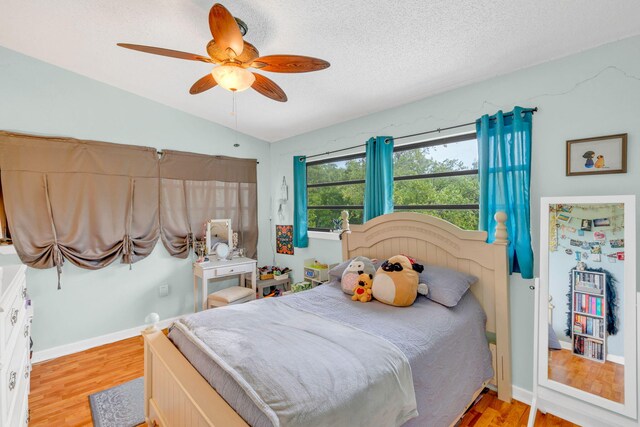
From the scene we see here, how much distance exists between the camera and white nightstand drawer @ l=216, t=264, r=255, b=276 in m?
3.39

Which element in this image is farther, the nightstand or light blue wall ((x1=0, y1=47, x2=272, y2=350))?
the nightstand

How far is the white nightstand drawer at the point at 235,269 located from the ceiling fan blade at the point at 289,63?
2427 mm

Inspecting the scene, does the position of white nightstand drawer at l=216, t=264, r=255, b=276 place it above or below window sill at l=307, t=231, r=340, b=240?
below

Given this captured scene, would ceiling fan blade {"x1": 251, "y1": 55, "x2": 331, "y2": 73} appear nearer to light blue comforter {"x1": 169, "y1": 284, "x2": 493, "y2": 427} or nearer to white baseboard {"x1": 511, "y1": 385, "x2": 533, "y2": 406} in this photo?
light blue comforter {"x1": 169, "y1": 284, "x2": 493, "y2": 427}

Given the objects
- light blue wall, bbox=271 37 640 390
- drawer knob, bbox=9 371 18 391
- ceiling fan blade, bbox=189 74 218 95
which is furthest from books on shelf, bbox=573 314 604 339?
drawer knob, bbox=9 371 18 391

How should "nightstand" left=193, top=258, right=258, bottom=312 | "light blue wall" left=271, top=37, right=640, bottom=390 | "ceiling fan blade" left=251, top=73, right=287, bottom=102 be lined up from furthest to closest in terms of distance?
"nightstand" left=193, top=258, right=258, bottom=312
"ceiling fan blade" left=251, top=73, right=287, bottom=102
"light blue wall" left=271, top=37, right=640, bottom=390

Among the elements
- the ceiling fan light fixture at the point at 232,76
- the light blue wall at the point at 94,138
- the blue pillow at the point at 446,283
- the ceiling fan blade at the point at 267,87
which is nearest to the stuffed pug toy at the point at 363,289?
the blue pillow at the point at 446,283

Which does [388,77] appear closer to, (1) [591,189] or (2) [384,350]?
(1) [591,189]

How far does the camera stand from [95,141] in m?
2.96

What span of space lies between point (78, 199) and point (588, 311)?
13.7 ft

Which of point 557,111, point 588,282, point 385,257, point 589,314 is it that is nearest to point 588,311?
point 589,314

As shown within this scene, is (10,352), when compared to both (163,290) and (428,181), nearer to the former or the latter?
(163,290)

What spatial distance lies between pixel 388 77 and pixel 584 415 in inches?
104

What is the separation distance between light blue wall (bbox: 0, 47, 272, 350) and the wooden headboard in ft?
8.21
